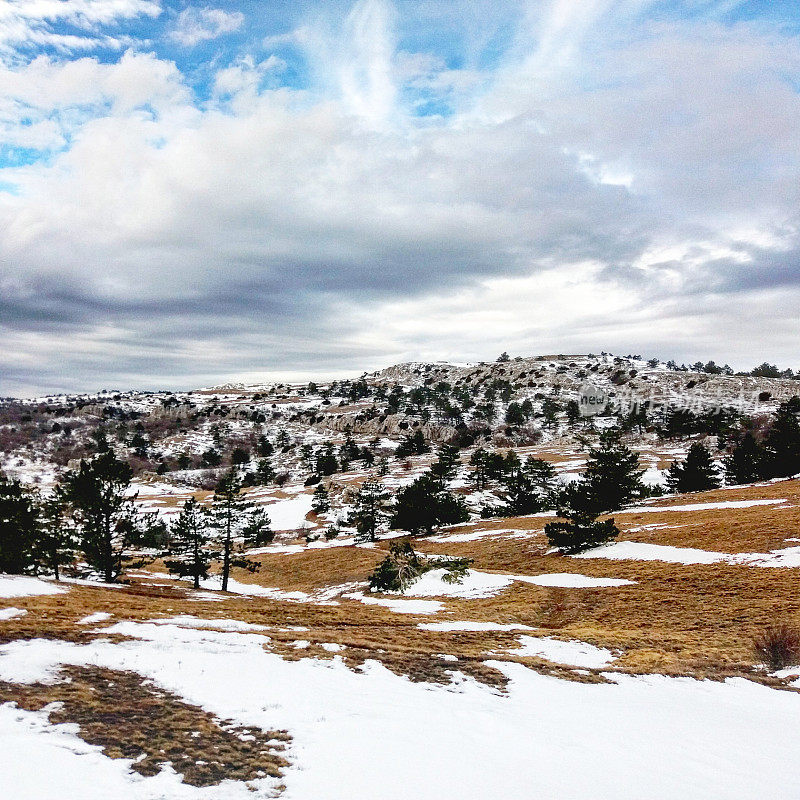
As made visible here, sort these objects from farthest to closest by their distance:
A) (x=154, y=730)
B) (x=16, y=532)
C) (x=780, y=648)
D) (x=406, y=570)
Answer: (x=406, y=570), (x=16, y=532), (x=780, y=648), (x=154, y=730)

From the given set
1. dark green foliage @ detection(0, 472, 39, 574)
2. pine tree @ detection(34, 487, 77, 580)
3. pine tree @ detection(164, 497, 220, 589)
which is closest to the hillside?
dark green foliage @ detection(0, 472, 39, 574)

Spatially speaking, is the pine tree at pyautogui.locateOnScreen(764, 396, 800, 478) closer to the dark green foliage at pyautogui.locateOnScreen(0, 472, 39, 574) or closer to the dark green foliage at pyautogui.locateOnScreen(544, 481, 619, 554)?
the dark green foliage at pyautogui.locateOnScreen(544, 481, 619, 554)

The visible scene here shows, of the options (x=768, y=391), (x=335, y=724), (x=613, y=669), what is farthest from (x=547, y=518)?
(x=768, y=391)

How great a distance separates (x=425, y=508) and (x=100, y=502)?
39.0m

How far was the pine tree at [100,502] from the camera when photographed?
35.3m

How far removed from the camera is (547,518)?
61.3m

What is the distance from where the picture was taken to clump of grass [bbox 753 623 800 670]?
15992 mm

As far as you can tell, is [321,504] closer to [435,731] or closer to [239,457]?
[435,731]

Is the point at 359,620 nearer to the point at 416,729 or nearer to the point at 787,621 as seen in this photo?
the point at 416,729

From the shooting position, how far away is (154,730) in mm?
8750

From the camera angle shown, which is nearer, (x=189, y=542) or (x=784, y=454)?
(x=189, y=542)

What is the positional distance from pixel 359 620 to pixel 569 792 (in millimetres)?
14983

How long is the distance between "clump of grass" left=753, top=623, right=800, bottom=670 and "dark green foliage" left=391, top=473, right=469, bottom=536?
47.8m

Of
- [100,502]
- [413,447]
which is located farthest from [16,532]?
[413,447]
